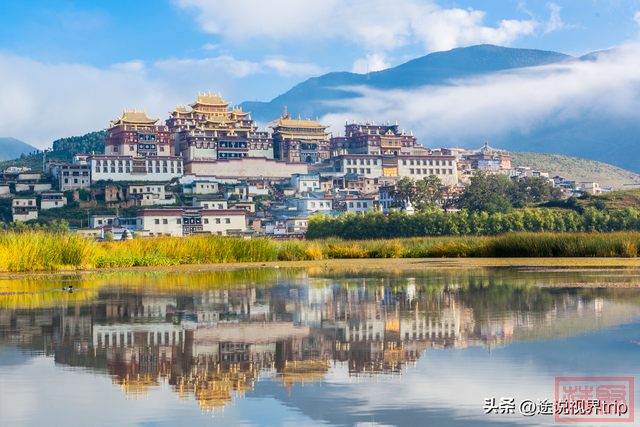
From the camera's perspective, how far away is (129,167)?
90.6 metres

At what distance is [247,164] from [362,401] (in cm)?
9414

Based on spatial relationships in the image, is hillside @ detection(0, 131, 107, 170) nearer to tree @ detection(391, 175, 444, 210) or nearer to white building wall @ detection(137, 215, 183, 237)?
white building wall @ detection(137, 215, 183, 237)

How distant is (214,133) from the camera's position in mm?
101062

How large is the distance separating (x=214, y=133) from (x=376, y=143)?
25824mm

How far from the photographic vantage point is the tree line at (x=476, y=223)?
169 ft

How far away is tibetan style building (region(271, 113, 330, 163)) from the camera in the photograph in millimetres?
106812

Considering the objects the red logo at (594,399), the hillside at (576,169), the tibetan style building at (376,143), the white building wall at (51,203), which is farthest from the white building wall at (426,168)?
the red logo at (594,399)

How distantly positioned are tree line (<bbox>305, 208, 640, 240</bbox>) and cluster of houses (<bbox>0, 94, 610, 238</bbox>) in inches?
463

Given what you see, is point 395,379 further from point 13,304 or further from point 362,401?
point 13,304

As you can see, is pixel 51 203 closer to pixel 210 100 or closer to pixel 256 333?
pixel 210 100

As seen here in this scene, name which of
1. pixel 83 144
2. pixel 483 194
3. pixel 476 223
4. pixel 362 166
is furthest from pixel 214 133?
pixel 83 144

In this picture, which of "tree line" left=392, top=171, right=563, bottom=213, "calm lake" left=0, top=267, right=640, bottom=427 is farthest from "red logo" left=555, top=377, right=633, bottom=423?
"tree line" left=392, top=171, right=563, bottom=213

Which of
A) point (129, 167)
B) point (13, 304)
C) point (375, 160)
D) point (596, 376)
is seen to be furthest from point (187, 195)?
point (596, 376)

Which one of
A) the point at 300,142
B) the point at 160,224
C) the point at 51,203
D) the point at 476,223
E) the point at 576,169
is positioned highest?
the point at 300,142
